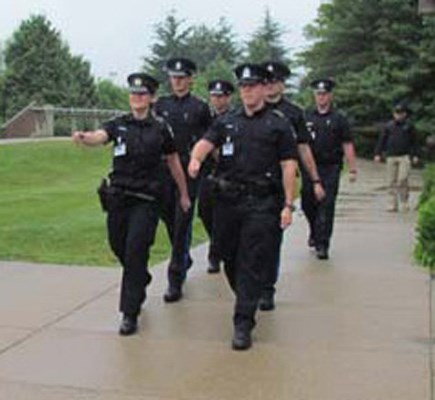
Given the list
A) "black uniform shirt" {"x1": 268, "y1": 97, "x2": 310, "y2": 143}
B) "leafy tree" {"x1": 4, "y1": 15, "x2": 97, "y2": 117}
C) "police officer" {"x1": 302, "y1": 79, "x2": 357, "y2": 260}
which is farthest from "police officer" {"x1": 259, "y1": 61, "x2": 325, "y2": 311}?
"leafy tree" {"x1": 4, "y1": 15, "x2": 97, "y2": 117}

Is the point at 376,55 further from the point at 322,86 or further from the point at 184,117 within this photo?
the point at 184,117

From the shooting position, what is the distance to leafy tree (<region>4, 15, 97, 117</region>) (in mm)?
54625

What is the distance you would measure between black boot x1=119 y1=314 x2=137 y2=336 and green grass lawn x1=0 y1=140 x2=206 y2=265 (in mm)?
3029

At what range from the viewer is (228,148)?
7.07 m

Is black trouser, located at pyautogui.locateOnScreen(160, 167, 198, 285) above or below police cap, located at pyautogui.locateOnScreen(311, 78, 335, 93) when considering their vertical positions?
below

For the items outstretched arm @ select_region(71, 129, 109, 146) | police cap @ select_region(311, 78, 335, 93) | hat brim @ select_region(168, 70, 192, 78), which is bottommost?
outstretched arm @ select_region(71, 129, 109, 146)

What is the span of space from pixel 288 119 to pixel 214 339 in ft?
6.46

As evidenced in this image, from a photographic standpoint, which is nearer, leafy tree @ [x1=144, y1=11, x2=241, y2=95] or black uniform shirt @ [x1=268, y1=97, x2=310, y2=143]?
black uniform shirt @ [x1=268, y1=97, x2=310, y2=143]

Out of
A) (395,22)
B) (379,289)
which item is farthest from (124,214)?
(395,22)

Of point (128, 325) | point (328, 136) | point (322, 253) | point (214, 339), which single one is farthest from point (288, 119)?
point (322, 253)

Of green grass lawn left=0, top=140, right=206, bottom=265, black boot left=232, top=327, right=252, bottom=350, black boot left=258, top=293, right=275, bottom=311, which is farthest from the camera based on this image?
green grass lawn left=0, top=140, right=206, bottom=265

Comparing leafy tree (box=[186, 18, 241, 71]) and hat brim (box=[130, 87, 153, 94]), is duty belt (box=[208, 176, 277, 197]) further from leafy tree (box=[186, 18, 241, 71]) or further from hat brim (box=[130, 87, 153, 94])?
leafy tree (box=[186, 18, 241, 71])

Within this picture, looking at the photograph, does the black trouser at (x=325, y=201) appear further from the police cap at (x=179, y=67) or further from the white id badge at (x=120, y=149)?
the white id badge at (x=120, y=149)

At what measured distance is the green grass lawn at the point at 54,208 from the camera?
1094 cm
